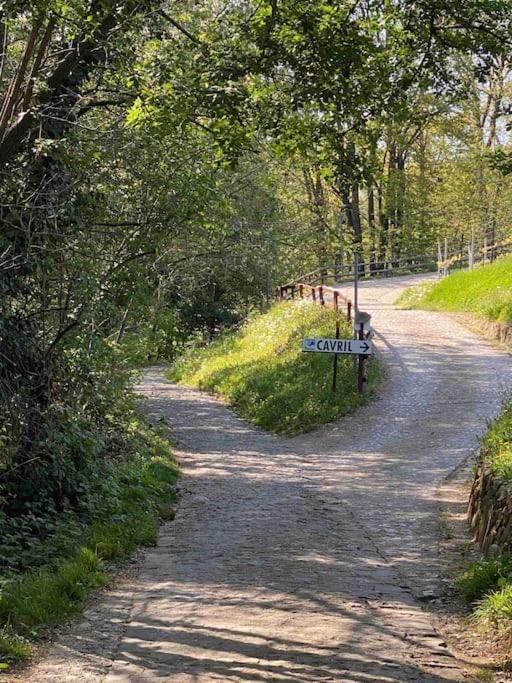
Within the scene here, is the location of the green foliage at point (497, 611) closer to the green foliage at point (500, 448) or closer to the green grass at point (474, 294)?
the green foliage at point (500, 448)

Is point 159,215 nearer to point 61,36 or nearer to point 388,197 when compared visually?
point 61,36

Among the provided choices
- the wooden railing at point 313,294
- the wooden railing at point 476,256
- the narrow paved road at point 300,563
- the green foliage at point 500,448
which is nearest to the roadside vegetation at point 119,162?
the narrow paved road at point 300,563

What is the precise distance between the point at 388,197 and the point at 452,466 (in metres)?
36.7

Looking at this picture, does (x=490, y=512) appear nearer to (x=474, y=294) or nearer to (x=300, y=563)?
(x=300, y=563)

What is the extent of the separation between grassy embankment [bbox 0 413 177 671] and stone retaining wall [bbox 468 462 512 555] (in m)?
3.64

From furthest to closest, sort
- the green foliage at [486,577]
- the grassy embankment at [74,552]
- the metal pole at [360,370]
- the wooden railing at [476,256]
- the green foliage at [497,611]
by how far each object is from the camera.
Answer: the wooden railing at [476,256], the metal pole at [360,370], the green foliage at [486,577], the grassy embankment at [74,552], the green foliage at [497,611]

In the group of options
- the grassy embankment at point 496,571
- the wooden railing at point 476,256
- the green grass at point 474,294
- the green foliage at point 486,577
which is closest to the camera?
the grassy embankment at point 496,571

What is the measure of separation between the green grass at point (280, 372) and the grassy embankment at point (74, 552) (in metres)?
6.13

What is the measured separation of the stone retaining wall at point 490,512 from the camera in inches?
325

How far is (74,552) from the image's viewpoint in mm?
8836

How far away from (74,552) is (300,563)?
2.28 meters

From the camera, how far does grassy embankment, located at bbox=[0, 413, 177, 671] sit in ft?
22.8

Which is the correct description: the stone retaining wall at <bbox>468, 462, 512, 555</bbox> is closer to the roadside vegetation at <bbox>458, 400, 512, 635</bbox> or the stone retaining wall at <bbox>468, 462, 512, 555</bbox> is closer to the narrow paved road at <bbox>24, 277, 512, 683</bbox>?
the roadside vegetation at <bbox>458, 400, 512, 635</bbox>

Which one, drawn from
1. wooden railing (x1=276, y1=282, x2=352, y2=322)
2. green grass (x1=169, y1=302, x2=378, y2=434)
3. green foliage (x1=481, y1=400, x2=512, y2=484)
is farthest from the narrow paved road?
wooden railing (x1=276, y1=282, x2=352, y2=322)
